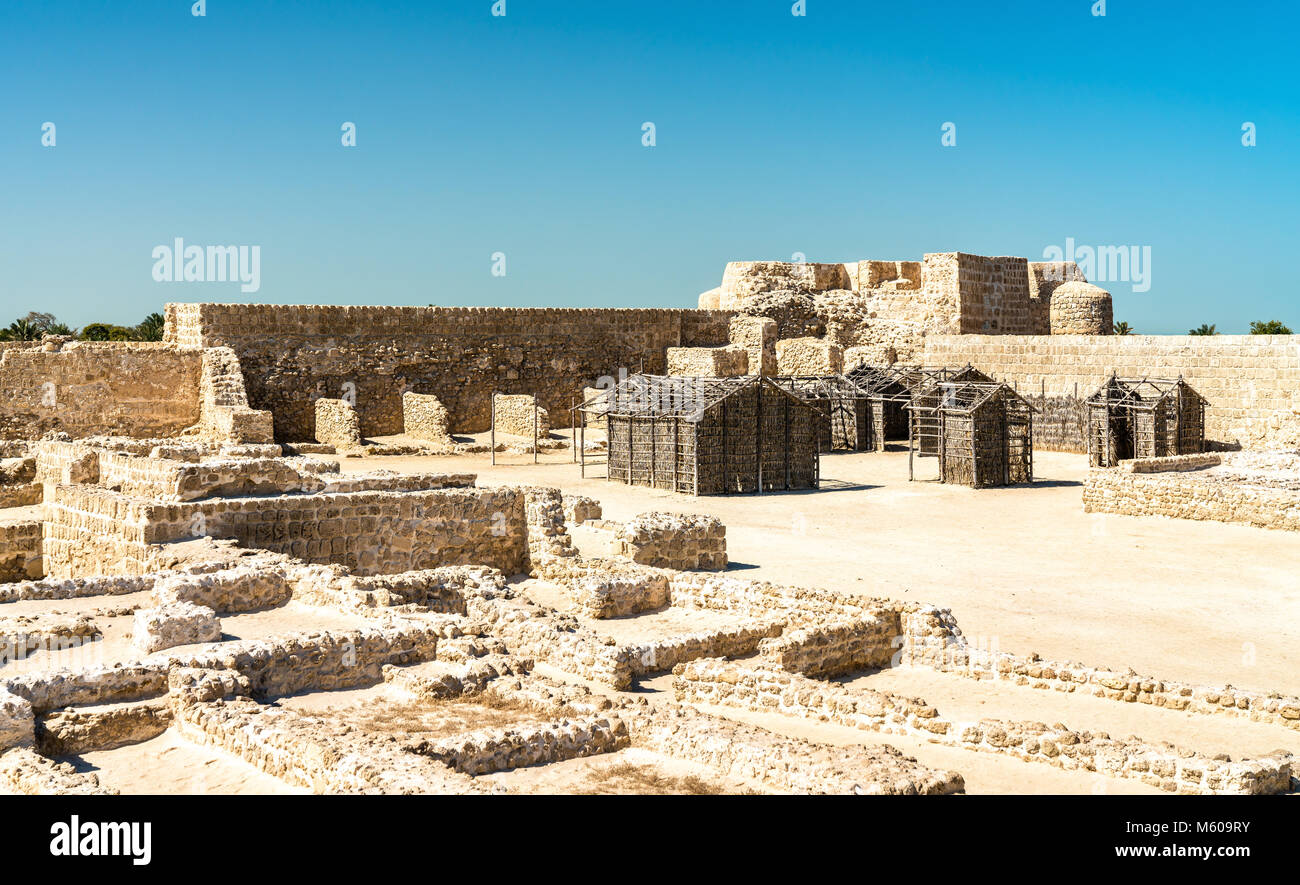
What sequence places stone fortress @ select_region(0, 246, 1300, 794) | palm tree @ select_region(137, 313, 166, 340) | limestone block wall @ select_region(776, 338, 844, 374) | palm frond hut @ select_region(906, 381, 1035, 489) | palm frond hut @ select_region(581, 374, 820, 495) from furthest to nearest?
palm tree @ select_region(137, 313, 166, 340)
limestone block wall @ select_region(776, 338, 844, 374)
palm frond hut @ select_region(906, 381, 1035, 489)
palm frond hut @ select_region(581, 374, 820, 495)
stone fortress @ select_region(0, 246, 1300, 794)

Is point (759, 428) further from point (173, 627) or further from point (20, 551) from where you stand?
point (173, 627)

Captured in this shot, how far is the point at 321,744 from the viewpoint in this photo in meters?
5.90

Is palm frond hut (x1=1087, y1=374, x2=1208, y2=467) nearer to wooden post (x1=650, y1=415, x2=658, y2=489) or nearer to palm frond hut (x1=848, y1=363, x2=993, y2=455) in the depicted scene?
palm frond hut (x1=848, y1=363, x2=993, y2=455)

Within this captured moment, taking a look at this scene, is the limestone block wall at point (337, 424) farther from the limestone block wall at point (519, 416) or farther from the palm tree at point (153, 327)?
the palm tree at point (153, 327)

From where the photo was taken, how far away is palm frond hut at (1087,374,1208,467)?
2308cm

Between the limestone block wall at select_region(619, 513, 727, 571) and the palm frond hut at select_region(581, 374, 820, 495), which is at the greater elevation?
the palm frond hut at select_region(581, 374, 820, 495)

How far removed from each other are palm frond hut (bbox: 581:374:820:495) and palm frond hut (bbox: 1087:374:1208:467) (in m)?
5.88

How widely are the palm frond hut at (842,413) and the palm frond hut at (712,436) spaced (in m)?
5.43

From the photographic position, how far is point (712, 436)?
20750 mm

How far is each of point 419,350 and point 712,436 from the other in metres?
10.8

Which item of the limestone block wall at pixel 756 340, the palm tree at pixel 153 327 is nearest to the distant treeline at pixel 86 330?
the palm tree at pixel 153 327

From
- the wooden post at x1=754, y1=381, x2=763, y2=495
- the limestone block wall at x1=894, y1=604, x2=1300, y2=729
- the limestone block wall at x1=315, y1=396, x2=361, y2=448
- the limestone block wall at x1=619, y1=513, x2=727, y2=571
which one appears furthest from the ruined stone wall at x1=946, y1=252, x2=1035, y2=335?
the limestone block wall at x1=894, y1=604, x2=1300, y2=729

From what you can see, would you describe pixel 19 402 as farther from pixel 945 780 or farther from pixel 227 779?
pixel 945 780
